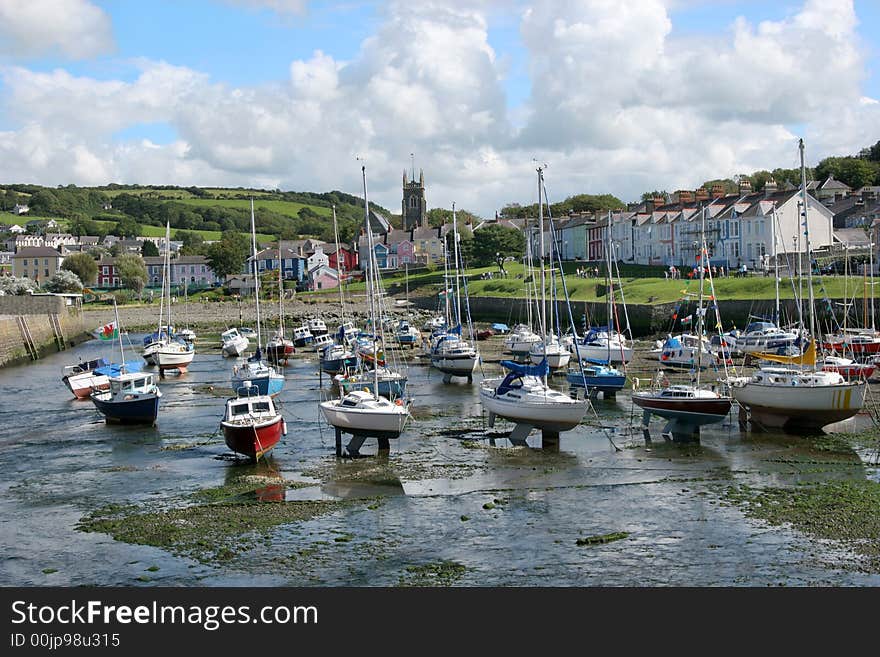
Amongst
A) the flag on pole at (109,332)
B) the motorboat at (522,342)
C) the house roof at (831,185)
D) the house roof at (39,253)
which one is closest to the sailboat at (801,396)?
the motorboat at (522,342)

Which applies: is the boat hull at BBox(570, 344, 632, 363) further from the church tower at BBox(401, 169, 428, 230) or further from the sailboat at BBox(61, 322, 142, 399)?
the church tower at BBox(401, 169, 428, 230)

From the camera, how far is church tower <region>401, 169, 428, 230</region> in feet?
624

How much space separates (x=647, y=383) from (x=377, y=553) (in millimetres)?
29357

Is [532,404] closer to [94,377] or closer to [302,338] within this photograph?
[94,377]

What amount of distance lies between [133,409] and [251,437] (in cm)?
1071

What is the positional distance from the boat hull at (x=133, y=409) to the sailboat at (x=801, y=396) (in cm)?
2252

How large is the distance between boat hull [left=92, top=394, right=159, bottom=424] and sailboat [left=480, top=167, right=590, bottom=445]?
45.6 feet

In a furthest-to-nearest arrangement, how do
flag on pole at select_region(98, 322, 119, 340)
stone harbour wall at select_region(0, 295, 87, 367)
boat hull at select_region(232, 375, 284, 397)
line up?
stone harbour wall at select_region(0, 295, 87, 367), flag on pole at select_region(98, 322, 119, 340), boat hull at select_region(232, 375, 284, 397)

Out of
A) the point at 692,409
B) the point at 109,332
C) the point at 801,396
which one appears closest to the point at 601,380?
the point at 692,409

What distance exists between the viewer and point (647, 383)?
48.5 meters

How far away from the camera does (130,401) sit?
39.4 m

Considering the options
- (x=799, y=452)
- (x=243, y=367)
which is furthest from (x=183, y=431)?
(x=799, y=452)

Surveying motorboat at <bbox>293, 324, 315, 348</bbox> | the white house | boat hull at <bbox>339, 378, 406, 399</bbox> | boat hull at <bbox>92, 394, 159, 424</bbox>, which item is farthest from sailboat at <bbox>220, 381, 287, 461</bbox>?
the white house

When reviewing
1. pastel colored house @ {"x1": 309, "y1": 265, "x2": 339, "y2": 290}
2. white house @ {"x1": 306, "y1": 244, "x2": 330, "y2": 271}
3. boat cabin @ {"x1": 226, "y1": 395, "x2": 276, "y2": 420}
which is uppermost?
white house @ {"x1": 306, "y1": 244, "x2": 330, "y2": 271}
